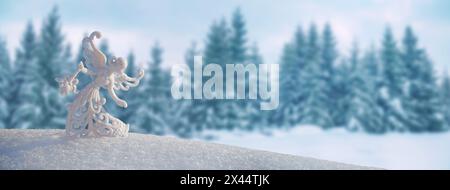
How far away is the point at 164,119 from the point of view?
1577 cm

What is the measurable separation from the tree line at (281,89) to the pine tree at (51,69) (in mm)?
35

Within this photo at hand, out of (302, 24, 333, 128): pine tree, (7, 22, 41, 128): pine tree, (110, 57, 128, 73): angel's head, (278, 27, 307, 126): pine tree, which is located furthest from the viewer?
(278, 27, 307, 126): pine tree

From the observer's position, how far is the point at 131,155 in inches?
153

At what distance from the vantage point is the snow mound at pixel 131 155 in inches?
145

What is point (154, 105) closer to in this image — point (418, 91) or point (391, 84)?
point (391, 84)

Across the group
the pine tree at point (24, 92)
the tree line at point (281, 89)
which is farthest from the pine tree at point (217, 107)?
the pine tree at point (24, 92)

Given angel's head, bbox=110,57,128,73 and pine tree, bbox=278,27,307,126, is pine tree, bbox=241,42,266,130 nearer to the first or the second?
pine tree, bbox=278,27,307,126

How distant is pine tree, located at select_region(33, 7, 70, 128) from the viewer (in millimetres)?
14789

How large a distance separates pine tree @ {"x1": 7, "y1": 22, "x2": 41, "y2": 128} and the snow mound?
Result: 10.9 metres

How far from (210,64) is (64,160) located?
12.3m

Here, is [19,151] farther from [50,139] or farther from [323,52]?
[323,52]

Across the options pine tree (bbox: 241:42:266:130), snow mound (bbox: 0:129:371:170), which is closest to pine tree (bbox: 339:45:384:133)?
pine tree (bbox: 241:42:266:130)

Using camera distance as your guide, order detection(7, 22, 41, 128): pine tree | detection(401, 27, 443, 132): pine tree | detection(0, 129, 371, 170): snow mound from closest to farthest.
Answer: detection(0, 129, 371, 170): snow mound
detection(7, 22, 41, 128): pine tree
detection(401, 27, 443, 132): pine tree
